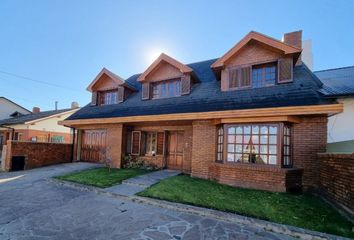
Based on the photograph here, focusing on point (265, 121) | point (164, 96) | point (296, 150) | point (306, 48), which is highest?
point (306, 48)

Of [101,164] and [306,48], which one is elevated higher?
[306,48]

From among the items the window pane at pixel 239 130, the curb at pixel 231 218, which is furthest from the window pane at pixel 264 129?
the curb at pixel 231 218

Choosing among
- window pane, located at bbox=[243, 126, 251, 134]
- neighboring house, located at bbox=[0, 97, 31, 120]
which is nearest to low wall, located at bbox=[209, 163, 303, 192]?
window pane, located at bbox=[243, 126, 251, 134]

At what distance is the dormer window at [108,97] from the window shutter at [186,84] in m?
5.23

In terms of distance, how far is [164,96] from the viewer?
12500mm

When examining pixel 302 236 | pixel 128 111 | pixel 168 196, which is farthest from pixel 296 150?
pixel 128 111

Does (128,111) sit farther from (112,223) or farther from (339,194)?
(339,194)

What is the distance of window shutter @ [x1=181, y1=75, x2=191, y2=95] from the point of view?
38.2ft

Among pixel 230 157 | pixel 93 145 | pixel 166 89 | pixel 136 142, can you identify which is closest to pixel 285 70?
pixel 230 157

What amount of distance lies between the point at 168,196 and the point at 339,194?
16.1 ft

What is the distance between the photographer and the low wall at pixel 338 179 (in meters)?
5.16

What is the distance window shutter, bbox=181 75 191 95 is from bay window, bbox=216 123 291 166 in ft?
11.4

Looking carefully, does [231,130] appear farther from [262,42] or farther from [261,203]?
[262,42]

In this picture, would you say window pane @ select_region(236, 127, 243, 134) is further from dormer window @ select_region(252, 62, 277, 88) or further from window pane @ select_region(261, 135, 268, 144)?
dormer window @ select_region(252, 62, 277, 88)
